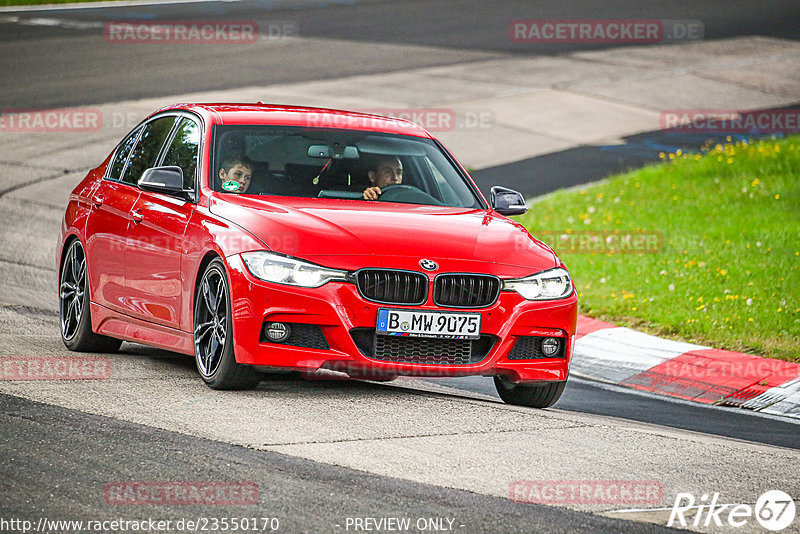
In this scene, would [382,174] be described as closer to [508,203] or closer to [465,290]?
[508,203]

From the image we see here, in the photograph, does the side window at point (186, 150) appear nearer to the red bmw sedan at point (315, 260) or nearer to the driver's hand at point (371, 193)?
the red bmw sedan at point (315, 260)

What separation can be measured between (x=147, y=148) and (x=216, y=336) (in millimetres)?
2140

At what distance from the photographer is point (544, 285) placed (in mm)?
7488

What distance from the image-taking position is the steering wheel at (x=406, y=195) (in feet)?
27.0

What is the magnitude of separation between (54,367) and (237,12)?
2877 centimetres

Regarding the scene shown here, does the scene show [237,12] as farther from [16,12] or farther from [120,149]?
[120,149]

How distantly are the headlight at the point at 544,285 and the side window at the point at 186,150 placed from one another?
2.13 m
